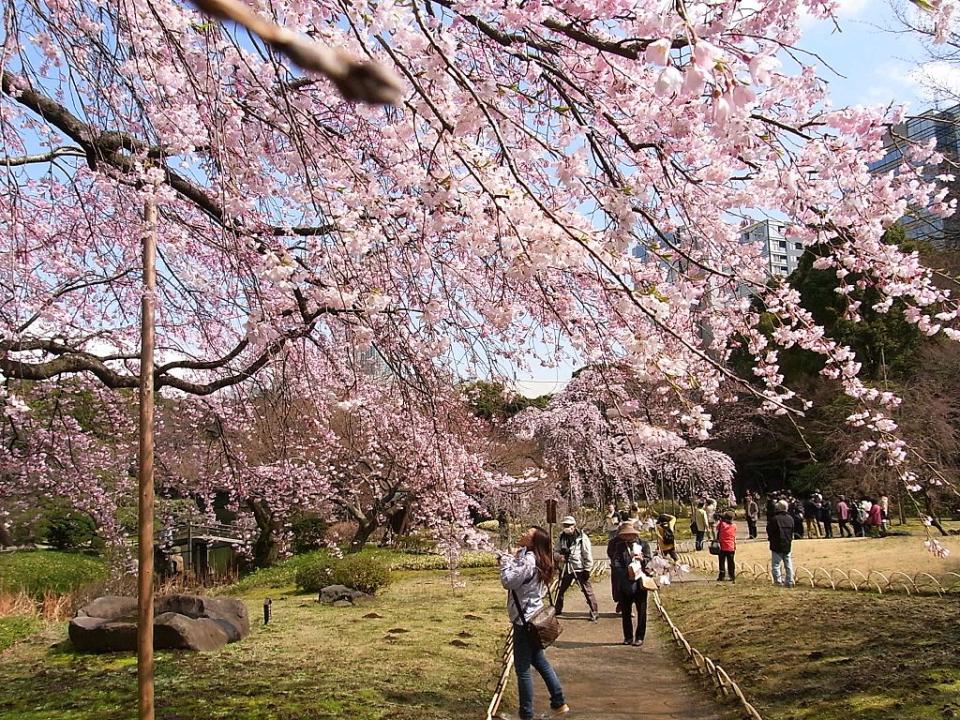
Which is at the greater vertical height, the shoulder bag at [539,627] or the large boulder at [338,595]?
the shoulder bag at [539,627]

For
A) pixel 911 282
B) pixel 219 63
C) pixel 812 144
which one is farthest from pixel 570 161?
pixel 911 282

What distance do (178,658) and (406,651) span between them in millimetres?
2077

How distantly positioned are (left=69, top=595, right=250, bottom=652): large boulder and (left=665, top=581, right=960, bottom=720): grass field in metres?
4.75

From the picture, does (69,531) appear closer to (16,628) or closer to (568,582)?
(16,628)

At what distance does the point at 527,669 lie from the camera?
524 cm

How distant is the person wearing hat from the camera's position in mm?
7566

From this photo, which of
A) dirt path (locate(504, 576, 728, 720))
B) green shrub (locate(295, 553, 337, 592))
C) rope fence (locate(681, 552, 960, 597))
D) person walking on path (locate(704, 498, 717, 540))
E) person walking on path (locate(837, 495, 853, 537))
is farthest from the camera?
person walking on path (locate(704, 498, 717, 540))

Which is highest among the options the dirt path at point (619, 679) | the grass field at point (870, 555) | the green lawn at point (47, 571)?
the green lawn at point (47, 571)

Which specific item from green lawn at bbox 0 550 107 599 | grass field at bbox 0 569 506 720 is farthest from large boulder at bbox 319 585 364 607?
green lawn at bbox 0 550 107 599

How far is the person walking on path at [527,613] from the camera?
522 centimetres

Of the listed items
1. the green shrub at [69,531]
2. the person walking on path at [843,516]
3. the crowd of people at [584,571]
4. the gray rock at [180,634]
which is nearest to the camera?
the crowd of people at [584,571]

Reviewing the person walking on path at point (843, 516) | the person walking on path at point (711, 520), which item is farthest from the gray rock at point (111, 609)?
the person walking on path at point (843, 516)

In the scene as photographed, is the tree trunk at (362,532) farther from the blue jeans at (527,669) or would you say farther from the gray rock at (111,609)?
the blue jeans at (527,669)

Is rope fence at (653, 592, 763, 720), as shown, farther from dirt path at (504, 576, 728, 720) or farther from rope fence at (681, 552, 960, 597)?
rope fence at (681, 552, 960, 597)
